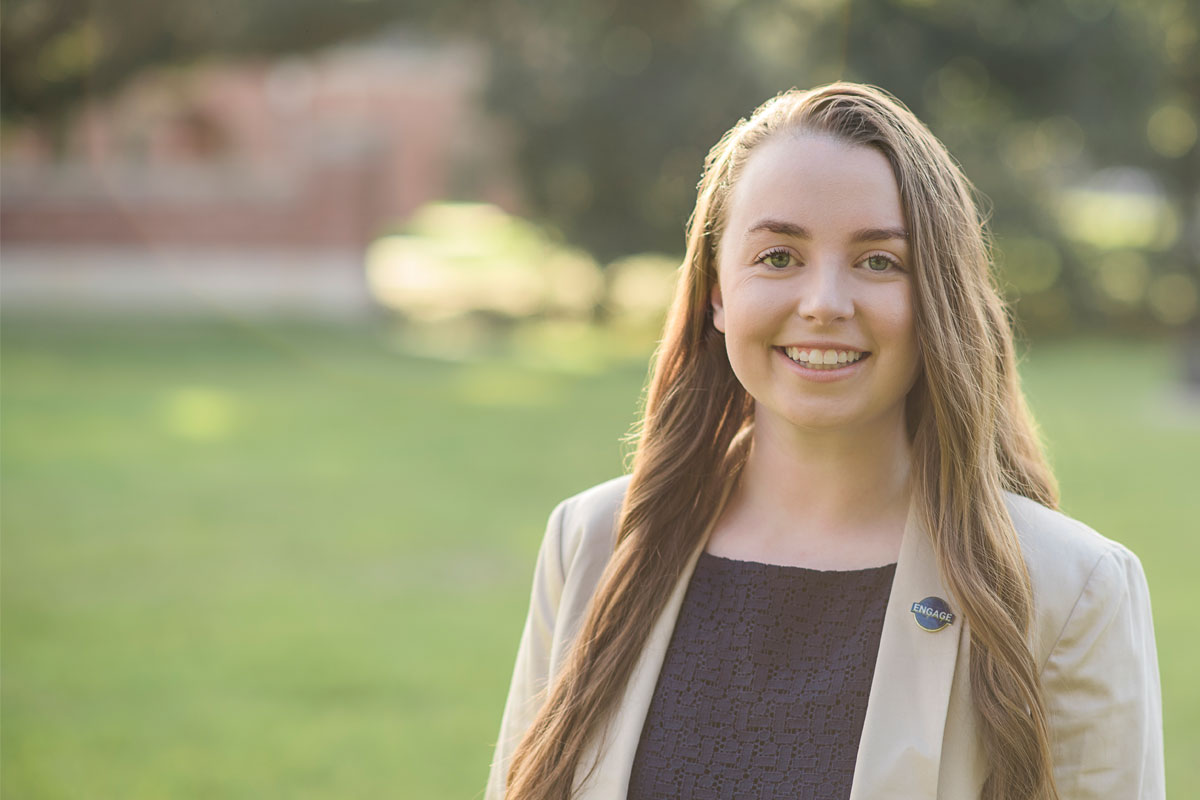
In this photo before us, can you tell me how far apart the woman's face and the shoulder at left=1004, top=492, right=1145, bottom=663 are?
1.01 feet

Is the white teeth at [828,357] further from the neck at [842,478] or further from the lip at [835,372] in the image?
the neck at [842,478]

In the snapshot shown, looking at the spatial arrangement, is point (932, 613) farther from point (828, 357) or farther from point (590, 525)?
point (590, 525)

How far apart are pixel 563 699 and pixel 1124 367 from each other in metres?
16.4

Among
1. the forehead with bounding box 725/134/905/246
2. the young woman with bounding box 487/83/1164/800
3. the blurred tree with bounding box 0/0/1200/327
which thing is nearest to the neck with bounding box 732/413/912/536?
the young woman with bounding box 487/83/1164/800

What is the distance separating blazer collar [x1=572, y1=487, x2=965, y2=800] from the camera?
1.73m

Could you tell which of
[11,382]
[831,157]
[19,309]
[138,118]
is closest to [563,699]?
[831,157]

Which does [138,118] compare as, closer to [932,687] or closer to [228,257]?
[228,257]

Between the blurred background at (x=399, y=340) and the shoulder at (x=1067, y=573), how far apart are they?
341cm

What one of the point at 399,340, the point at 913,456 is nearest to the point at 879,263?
the point at 913,456

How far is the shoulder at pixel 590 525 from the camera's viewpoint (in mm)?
2119

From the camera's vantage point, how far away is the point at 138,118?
31.7 meters

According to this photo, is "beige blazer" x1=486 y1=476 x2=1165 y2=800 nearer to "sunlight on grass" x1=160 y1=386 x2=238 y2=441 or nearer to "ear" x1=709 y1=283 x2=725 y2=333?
"ear" x1=709 y1=283 x2=725 y2=333

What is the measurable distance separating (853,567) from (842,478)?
0.48ft

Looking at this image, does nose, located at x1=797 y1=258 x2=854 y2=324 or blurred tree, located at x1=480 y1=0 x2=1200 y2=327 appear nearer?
nose, located at x1=797 y1=258 x2=854 y2=324
